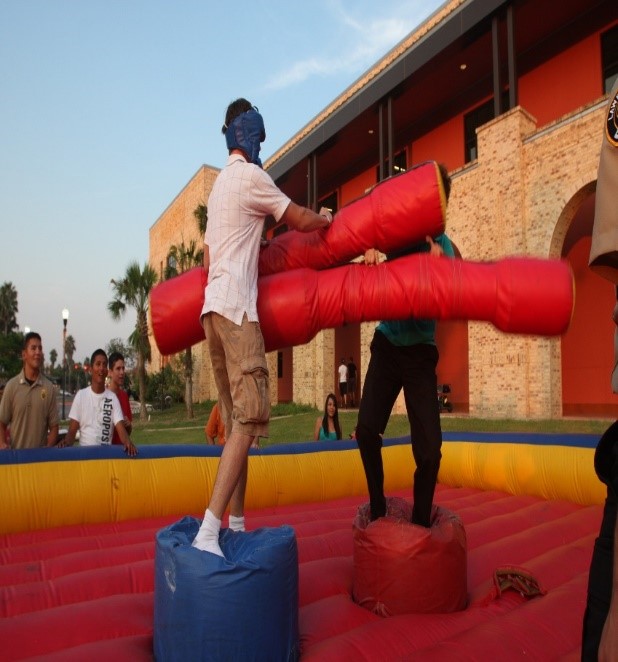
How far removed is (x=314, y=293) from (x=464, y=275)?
2.06ft

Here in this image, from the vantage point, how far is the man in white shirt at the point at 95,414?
457cm

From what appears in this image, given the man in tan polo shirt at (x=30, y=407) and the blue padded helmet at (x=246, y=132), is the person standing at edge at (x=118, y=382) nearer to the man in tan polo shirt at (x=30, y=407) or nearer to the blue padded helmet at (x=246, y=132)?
the man in tan polo shirt at (x=30, y=407)

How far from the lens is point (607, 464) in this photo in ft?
3.11

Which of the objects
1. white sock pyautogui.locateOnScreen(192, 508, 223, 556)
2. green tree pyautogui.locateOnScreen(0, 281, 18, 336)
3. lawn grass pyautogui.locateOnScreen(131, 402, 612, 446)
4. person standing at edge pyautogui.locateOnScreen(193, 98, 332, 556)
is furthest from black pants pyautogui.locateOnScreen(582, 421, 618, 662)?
green tree pyautogui.locateOnScreen(0, 281, 18, 336)

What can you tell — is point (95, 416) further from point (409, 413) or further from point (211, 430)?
point (409, 413)

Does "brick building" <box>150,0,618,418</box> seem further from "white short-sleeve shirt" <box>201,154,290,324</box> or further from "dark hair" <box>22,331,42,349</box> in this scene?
"white short-sleeve shirt" <box>201,154,290,324</box>

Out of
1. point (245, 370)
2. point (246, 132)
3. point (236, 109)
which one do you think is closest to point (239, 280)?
point (245, 370)

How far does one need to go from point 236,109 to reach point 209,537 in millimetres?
1787

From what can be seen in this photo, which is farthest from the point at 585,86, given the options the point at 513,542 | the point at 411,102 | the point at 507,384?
the point at 513,542

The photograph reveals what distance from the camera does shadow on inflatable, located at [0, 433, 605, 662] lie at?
5.85ft

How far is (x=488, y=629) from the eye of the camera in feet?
6.37

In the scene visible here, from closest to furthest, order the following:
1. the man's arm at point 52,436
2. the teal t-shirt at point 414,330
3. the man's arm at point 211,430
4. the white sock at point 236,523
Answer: the white sock at point 236,523, the teal t-shirt at point 414,330, the man's arm at point 52,436, the man's arm at point 211,430

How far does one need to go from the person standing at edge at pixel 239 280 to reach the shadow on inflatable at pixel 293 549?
35 centimetres

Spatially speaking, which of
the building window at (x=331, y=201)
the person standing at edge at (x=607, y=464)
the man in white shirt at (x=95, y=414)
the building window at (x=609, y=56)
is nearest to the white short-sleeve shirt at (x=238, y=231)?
the person standing at edge at (x=607, y=464)
